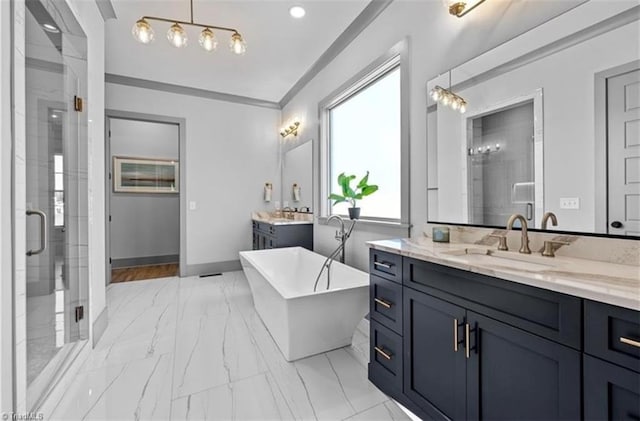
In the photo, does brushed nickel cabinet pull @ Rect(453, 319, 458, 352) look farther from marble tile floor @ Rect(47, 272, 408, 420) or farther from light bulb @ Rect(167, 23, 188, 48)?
light bulb @ Rect(167, 23, 188, 48)

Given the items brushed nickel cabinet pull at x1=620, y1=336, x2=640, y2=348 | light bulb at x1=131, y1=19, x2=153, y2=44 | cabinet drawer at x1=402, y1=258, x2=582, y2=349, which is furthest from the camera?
light bulb at x1=131, y1=19, x2=153, y2=44

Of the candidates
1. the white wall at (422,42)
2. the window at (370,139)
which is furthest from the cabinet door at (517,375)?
the window at (370,139)

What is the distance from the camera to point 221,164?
4617 mm

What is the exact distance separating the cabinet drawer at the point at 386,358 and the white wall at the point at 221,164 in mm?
3482

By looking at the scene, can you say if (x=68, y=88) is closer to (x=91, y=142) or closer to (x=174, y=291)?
(x=91, y=142)

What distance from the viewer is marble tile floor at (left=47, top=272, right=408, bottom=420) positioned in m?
1.55

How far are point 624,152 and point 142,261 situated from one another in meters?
6.16

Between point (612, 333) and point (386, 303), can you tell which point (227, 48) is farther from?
point (612, 333)

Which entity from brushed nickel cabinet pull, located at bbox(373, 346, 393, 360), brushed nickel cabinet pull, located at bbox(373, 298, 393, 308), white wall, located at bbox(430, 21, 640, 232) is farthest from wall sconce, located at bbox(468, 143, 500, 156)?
brushed nickel cabinet pull, located at bbox(373, 346, 393, 360)

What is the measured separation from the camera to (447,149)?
6.07 feet

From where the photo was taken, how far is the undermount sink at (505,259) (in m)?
1.10

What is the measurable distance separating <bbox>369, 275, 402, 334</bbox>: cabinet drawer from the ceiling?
2.45 meters
